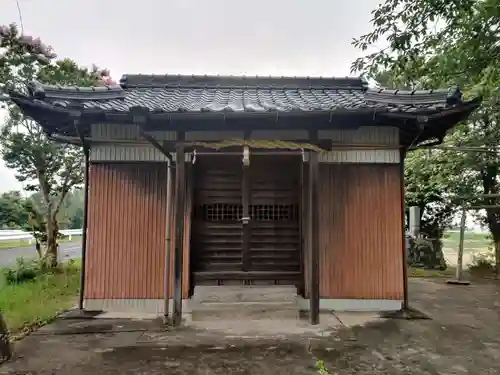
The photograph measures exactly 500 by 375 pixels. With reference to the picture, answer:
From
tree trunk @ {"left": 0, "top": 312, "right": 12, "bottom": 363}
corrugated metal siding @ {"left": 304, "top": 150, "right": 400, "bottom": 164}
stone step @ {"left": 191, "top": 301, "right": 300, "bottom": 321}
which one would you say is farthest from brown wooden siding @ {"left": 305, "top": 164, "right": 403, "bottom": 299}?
tree trunk @ {"left": 0, "top": 312, "right": 12, "bottom": 363}

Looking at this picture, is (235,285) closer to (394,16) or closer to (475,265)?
(394,16)

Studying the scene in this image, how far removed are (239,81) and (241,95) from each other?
2.45 feet

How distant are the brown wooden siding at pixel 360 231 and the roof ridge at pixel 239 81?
2.04m

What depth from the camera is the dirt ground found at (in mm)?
3396

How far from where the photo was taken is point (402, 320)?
4996 mm

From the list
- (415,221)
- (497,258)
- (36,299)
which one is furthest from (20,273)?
(497,258)

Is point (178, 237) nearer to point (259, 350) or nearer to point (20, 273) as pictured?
point (259, 350)

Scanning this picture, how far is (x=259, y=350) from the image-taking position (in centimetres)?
385

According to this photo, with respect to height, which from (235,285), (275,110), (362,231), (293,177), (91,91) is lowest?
(235,285)

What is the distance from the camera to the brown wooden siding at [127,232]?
5.35 m

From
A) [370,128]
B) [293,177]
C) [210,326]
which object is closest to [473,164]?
[370,128]

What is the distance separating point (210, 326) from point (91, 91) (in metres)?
3.72

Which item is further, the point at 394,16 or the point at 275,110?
the point at 275,110

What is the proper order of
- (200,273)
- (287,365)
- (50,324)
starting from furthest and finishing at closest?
(200,273), (50,324), (287,365)
